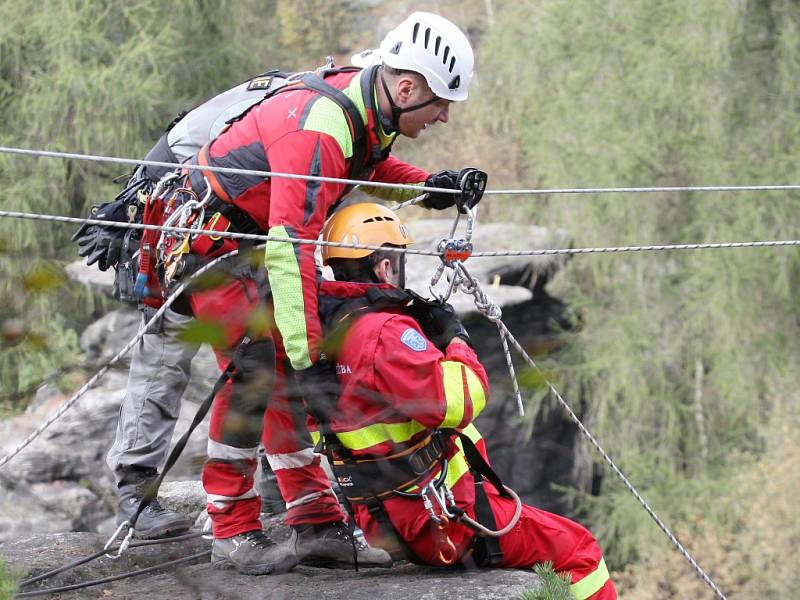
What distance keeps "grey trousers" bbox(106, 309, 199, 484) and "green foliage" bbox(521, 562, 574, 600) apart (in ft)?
5.05

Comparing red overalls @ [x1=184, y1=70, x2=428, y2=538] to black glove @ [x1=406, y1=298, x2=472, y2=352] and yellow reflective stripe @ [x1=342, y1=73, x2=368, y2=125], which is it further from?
black glove @ [x1=406, y1=298, x2=472, y2=352]

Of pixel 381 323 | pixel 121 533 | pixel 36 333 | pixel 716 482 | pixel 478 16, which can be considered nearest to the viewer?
pixel 36 333

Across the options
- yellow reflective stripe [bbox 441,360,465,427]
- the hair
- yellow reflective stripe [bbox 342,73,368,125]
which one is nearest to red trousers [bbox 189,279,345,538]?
the hair

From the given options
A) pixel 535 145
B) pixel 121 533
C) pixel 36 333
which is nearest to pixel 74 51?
pixel 535 145

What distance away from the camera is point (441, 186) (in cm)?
372

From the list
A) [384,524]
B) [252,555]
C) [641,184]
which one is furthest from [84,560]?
[641,184]

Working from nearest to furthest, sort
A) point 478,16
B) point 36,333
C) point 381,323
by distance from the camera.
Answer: point 36,333
point 381,323
point 478,16

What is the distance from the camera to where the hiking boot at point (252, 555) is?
11.6 feet

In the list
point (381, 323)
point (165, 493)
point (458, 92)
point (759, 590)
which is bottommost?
point (759, 590)

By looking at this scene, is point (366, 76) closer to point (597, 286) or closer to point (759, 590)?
point (759, 590)

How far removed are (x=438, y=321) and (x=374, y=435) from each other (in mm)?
404

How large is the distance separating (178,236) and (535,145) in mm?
10945

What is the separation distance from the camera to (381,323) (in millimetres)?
3049

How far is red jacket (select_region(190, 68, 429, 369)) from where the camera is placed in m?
3.11
